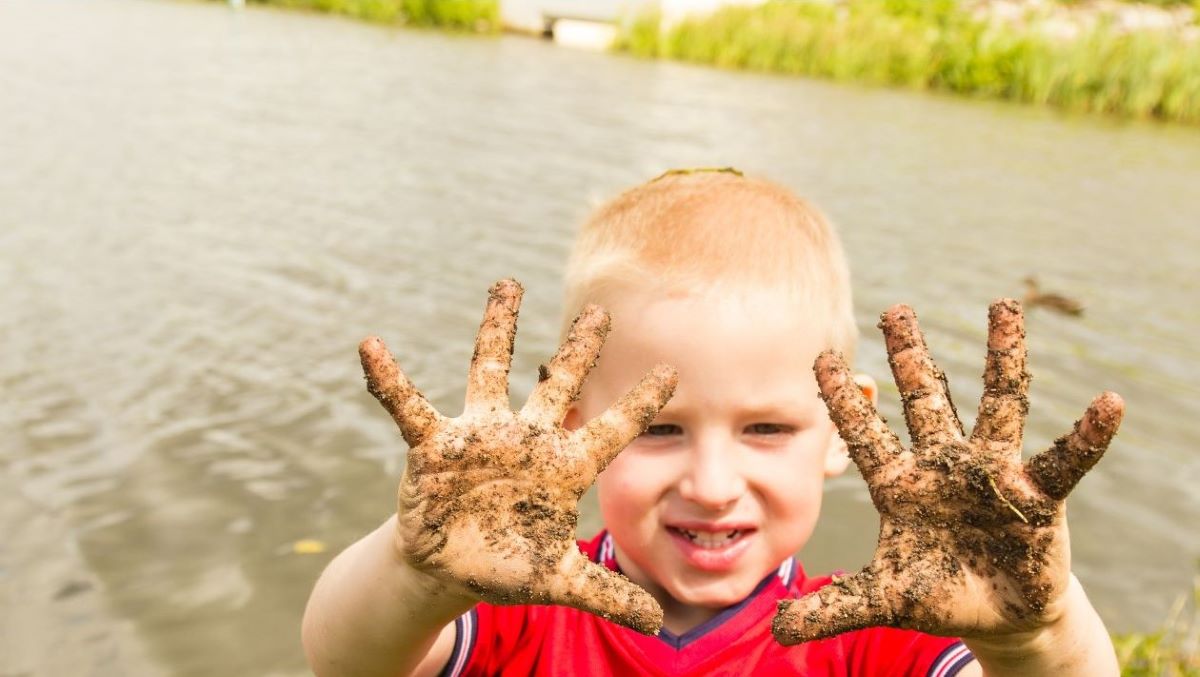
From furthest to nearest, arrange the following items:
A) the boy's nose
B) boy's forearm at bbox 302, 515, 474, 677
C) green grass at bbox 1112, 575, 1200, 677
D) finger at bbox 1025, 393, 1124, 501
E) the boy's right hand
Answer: green grass at bbox 1112, 575, 1200, 677
the boy's nose
boy's forearm at bbox 302, 515, 474, 677
the boy's right hand
finger at bbox 1025, 393, 1124, 501

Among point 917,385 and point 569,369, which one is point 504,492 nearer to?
point 569,369

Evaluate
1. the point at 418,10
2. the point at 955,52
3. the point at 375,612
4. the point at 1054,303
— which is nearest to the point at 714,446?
the point at 375,612

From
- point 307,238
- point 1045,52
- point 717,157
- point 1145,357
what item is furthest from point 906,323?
point 1045,52

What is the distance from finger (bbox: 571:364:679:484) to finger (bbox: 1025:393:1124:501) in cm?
46

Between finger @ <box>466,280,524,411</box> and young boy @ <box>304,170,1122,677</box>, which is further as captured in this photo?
finger @ <box>466,280,524,411</box>

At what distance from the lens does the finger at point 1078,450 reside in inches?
51.1

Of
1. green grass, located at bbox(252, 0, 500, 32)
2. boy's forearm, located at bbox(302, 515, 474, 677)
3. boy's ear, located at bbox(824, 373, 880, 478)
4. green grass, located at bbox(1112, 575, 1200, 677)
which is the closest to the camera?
boy's forearm, located at bbox(302, 515, 474, 677)

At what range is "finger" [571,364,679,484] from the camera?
1491 millimetres

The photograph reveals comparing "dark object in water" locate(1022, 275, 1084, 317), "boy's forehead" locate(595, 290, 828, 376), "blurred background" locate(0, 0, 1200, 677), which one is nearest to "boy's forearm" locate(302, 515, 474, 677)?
"boy's forehead" locate(595, 290, 828, 376)

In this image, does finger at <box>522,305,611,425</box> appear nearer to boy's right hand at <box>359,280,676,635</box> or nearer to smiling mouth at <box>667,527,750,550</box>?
boy's right hand at <box>359,280,676,635</box>

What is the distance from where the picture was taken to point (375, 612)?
166cm

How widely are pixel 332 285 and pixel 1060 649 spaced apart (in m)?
4.37

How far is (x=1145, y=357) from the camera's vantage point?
5453mm

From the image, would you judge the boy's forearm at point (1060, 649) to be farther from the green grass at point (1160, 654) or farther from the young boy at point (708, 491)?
the green grass at point (1160, 654)
